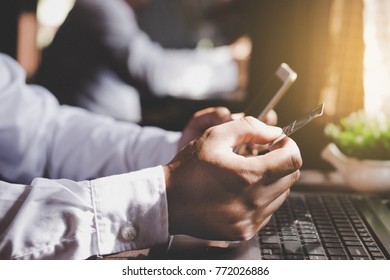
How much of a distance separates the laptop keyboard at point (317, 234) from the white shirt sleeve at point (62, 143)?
33cm

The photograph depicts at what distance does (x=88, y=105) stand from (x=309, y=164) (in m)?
0.90

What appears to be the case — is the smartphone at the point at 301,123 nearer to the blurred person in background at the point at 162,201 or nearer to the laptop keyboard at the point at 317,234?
the blurred person in background at the point at 162,201

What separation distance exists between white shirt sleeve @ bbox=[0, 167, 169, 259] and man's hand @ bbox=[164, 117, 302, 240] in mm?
30

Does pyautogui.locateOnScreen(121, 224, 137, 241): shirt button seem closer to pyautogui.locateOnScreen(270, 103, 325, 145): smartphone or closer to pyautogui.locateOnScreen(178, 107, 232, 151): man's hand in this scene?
pyautogui.locateOnScreen(270, 103, 325, 145): smartphone

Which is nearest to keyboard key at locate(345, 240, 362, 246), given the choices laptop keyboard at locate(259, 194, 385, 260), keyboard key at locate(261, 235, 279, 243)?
laptop keyboard at locate(259, 194, 385, 260)

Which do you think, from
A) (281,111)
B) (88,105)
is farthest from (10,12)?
(281,111)

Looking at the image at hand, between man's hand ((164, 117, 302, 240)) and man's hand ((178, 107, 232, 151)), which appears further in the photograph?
man's hand ((178, 107, 232, 151))

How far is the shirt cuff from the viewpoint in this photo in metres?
0.63

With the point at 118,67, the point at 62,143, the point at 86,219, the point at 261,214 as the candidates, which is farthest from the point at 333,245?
the point at 118,67

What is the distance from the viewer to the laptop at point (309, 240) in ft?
2.15

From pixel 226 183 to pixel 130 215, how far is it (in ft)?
0.52

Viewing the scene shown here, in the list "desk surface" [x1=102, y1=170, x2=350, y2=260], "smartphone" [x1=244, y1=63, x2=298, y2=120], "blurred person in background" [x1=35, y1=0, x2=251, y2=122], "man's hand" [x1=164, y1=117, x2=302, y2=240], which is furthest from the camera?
"blurred person in background" [x1=35, y1=0, x2=251, y2=122]
